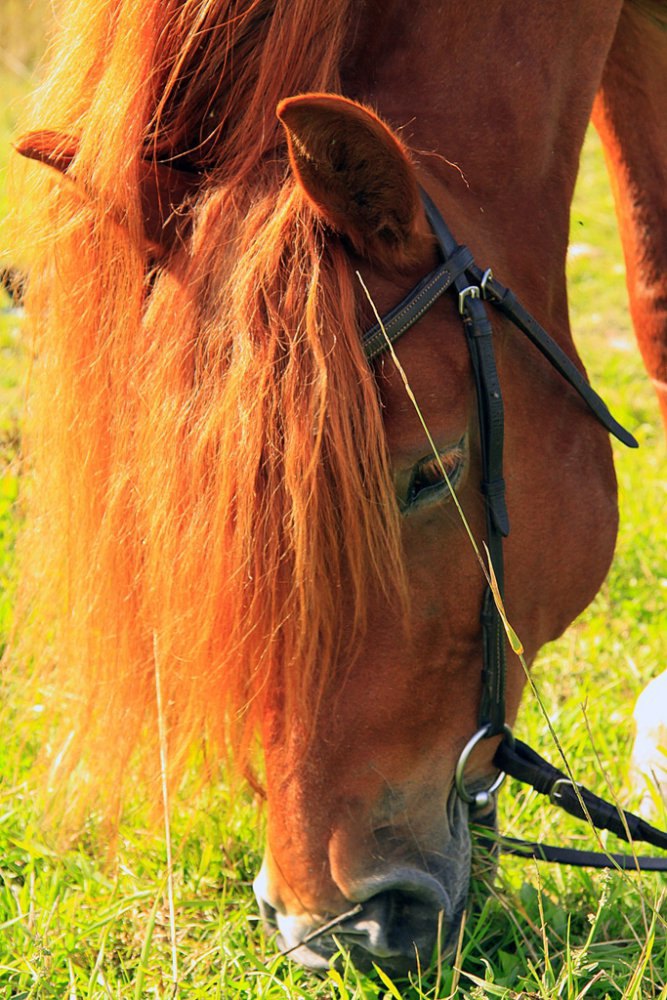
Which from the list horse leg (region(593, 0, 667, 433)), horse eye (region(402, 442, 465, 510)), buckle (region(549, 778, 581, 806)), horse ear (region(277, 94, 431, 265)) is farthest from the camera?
horse leg (region(593, 0, 667, 433))

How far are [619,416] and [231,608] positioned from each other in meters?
2.79

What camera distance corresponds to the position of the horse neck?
1523mm

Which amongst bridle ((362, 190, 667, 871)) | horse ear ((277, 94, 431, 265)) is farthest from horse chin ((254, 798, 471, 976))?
horse ear ((277, 94, 431, 265))

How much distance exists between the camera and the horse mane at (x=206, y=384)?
50.6 inches

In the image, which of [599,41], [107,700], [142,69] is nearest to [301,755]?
[107,700]

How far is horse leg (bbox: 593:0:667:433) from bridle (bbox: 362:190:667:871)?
30.6 inches

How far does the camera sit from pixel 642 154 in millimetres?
2270

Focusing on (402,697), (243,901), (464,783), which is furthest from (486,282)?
(243,901)

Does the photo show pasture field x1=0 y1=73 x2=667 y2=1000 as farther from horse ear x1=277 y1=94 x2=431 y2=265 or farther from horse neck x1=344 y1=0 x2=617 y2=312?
horse ear x1=277 y1=94 x2=431 y2=265

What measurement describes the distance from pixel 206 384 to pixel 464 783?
74 centimetres

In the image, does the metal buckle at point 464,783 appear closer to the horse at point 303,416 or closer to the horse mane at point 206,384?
the horse at point 303,416

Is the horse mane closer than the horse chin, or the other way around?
the horse mane

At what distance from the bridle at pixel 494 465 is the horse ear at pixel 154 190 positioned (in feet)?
0.95

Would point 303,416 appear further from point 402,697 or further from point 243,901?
point 243,901
